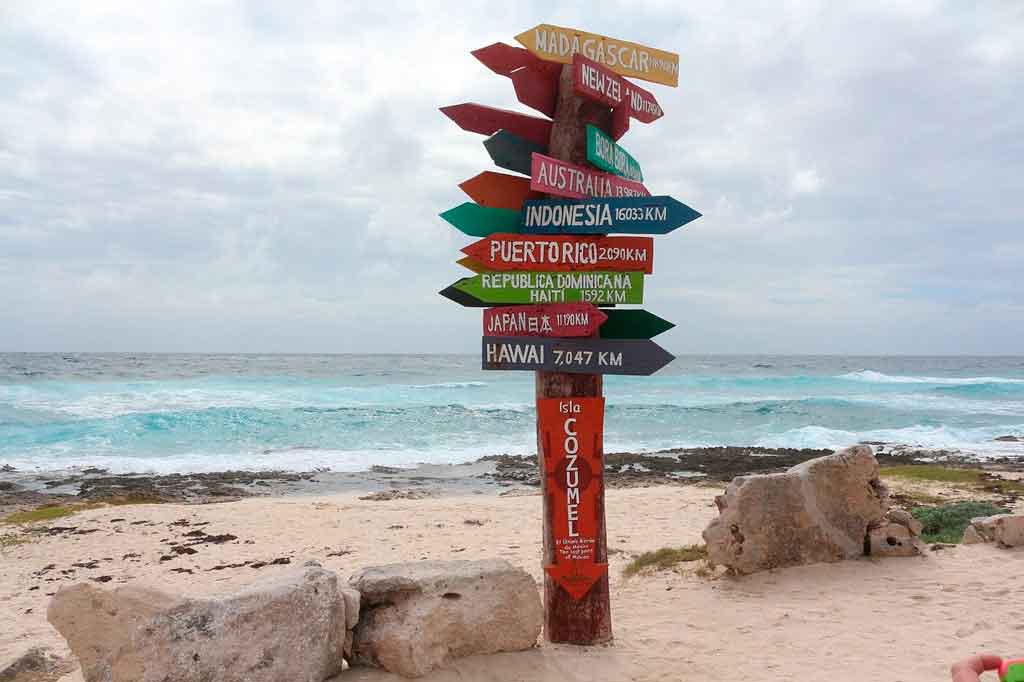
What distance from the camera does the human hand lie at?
5.47 ft

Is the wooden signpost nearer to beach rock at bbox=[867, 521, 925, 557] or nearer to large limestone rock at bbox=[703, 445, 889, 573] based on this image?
large limestone rock at bbox=[703, 445, 889, 573]

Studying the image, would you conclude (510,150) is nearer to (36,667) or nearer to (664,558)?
(664,558)

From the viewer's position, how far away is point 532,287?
4.86 m

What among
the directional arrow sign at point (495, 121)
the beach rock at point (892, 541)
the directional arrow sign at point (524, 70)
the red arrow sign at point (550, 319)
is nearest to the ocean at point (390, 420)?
the beach rock at point (892, 541)

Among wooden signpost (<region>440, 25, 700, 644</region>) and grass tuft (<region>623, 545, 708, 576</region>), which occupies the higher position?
wooden signpost (<region>440, 25, 700, 644</region>)

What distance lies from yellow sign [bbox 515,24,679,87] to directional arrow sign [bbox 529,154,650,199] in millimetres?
743

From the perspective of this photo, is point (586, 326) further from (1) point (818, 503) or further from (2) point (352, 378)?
(2) point (352, 378)

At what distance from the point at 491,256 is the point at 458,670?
8.39 feet

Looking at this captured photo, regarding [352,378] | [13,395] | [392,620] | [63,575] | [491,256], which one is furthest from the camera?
[352,378]

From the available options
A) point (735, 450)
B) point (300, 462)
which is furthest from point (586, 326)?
point (735, 450)

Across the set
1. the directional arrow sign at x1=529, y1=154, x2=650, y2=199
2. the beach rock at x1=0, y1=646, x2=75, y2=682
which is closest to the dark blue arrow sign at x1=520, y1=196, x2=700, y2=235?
the directional arrow sign at x1=529, y1=154, x2=650, y2=199

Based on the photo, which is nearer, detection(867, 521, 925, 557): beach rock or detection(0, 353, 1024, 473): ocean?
detection(867, 521, 925, 557): beach rock

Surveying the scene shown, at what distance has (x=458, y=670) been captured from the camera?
13.5ft

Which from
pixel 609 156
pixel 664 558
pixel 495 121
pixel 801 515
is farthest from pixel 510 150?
pixel 664 558
